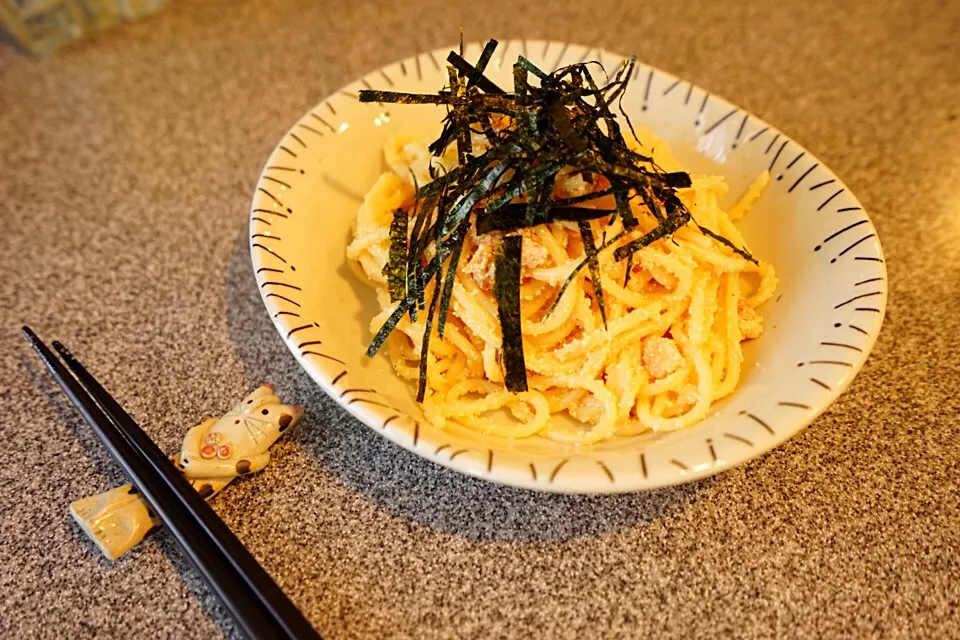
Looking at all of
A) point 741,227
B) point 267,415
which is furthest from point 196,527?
point 741,227

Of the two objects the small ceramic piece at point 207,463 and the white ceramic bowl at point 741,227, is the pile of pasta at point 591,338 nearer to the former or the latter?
the white ceramic bowl at point 741,227

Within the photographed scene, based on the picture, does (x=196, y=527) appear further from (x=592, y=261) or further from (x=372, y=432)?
(x=592, y=261)

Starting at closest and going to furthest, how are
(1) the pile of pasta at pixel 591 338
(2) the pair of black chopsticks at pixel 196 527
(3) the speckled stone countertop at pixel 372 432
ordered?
(2) the pair of black chopsticks at pixel 196 527 → (3) the speckled stone countertop at pixel 372 432 → (1) the pile of pasta at pixel 591 338

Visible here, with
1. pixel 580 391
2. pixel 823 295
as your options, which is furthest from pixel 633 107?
pixel 580 391

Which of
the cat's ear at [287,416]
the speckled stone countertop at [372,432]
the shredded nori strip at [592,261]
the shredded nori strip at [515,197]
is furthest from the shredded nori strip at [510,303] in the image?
the cat's ear at [287,416]

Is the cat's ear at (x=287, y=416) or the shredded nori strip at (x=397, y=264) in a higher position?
the shredded nori strip at (x=397, y=264)

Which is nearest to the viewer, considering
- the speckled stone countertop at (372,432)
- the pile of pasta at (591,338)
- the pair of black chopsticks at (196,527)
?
the pair of black chopsticks at (196,527)

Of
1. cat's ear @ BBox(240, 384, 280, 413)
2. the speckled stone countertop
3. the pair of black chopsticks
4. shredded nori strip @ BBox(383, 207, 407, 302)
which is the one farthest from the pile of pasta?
the pair of black chopsticks
